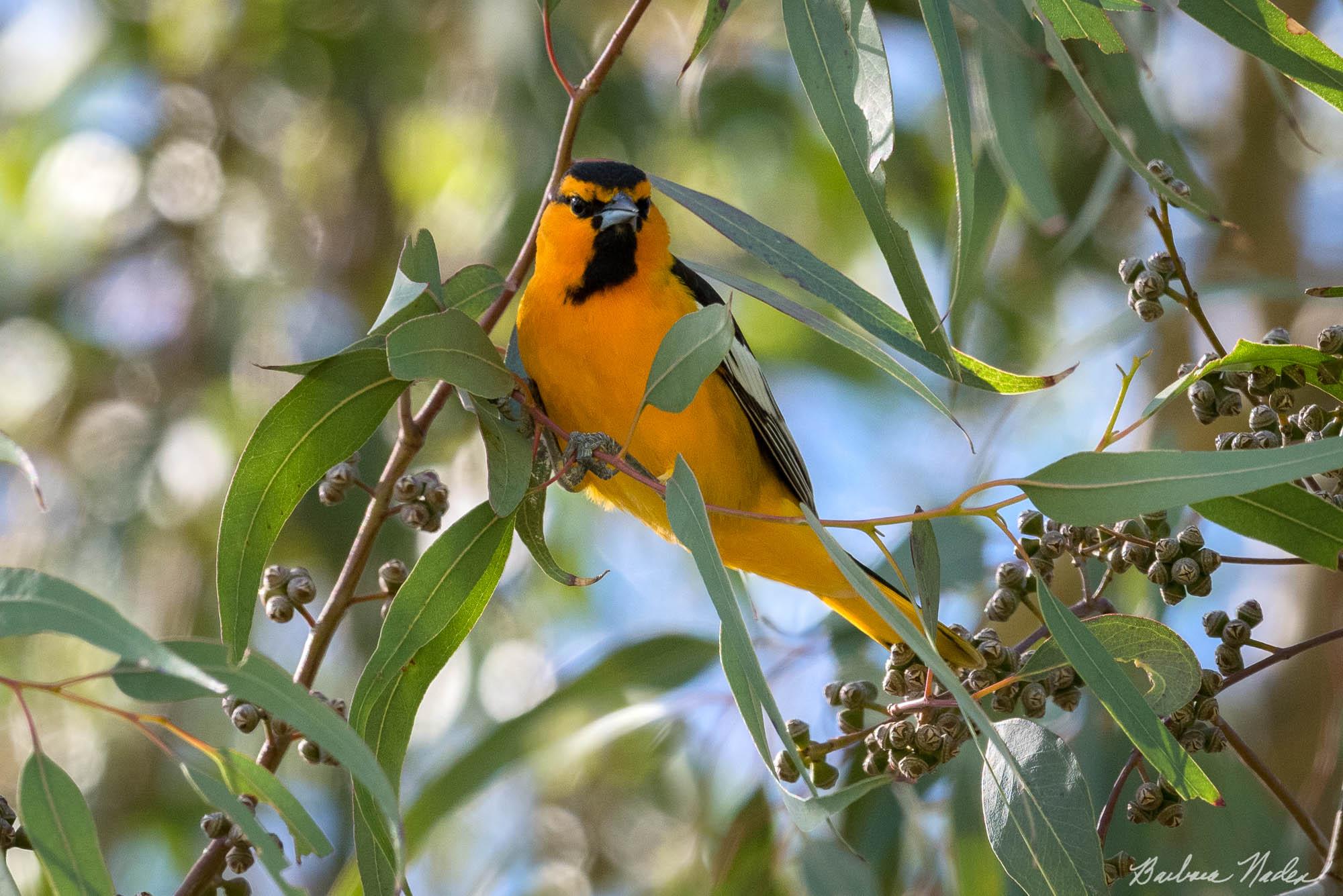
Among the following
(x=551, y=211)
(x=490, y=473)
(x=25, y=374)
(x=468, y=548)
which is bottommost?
(x=25, y=374)

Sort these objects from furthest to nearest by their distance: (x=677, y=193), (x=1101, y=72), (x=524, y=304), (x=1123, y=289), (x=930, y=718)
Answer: (x=1123, y=289) → (x=1101, y=72) → (x=524, y=304) → (x=677, y=193) → (x=930, y=718)

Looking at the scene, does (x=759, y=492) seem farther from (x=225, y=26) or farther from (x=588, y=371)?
(x=225, y=26)

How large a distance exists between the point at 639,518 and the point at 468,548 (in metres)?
0.68

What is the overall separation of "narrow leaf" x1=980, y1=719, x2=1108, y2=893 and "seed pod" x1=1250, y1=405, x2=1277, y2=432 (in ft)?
1.52

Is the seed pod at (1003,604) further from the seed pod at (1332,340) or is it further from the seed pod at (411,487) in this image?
the seed pod at (411,487)

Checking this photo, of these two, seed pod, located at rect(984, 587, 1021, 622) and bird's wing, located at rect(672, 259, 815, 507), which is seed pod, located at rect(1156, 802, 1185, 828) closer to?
seed pod, located at rect(984, 587, 1021, 622)

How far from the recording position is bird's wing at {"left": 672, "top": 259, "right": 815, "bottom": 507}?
7.48 ft

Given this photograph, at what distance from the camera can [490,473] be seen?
1.54 metres

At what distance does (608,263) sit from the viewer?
222 cm

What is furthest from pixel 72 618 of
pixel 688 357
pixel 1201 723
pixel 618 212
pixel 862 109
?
pixel 618 212

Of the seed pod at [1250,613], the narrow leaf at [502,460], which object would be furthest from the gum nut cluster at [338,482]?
the seed pod at [1250,613]

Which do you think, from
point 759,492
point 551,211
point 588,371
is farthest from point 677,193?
point 759,492

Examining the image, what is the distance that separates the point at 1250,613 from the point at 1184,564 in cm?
14

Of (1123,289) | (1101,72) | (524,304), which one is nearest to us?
(524,304)
